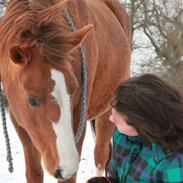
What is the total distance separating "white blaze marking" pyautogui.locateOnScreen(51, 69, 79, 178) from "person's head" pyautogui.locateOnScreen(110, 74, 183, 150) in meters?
0.42

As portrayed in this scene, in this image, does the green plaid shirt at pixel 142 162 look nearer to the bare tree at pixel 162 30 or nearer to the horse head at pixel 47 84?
the horse head at pixel 47 84

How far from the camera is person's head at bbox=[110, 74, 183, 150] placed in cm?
162

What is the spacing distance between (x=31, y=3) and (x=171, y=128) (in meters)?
1.13

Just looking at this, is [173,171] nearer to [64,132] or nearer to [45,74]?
[64,132]

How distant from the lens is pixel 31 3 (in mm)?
2283

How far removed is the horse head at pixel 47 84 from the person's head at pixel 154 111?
443 millimetres

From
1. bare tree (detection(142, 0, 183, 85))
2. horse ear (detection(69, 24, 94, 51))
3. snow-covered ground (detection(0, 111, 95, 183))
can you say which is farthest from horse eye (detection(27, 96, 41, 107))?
bare tree (detection(142, 0, 183, 85))

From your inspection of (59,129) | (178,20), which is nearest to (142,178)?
(59,129)

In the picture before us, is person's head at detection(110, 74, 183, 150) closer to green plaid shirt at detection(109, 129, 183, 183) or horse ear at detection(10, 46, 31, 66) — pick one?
green plaid shirt at detection(109, 129, 183, 183)

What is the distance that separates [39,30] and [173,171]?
0.98 metres

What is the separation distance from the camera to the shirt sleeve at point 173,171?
1572 mm

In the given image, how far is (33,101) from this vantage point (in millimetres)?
2031

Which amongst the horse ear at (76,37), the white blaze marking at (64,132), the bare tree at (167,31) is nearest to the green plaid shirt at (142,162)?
the white blaze marking at (64,132)

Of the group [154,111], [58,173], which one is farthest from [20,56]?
[154,111]
